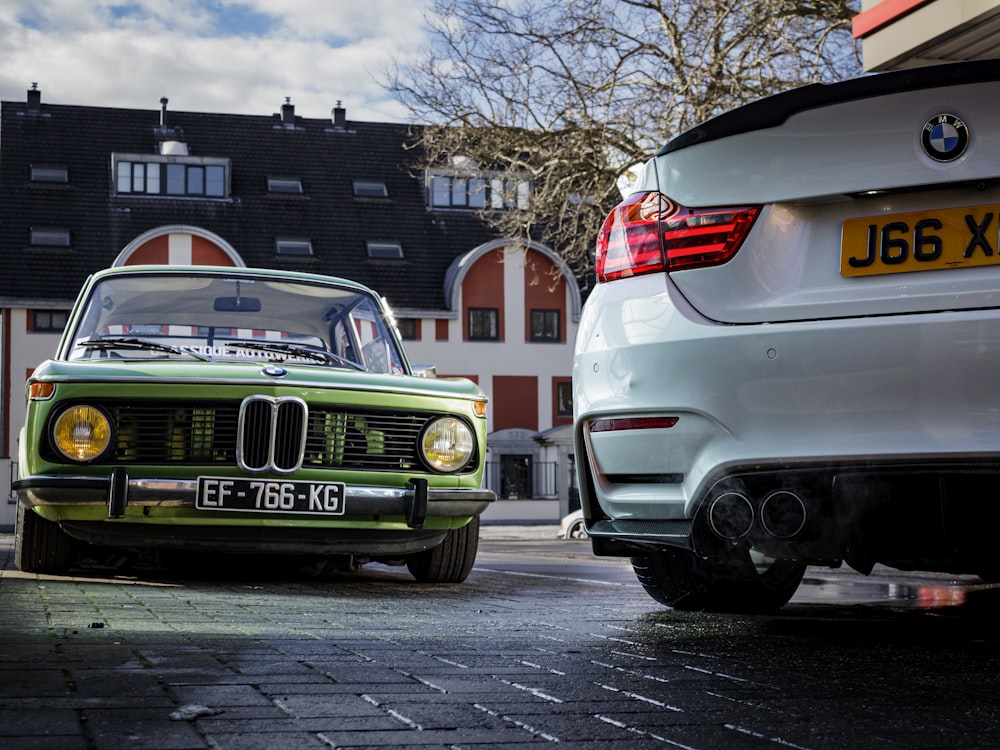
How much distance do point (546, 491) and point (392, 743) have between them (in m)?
37.5

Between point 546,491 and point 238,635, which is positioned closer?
point 238,635

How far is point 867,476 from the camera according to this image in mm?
3959

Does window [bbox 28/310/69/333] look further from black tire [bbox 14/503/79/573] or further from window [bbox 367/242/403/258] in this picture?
black tire [bbox 14/503/79/573]

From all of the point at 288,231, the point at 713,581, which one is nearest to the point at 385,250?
the point at 288,231

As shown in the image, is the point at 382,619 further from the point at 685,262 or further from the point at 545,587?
the point at 545,587

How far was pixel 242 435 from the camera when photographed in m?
6.61

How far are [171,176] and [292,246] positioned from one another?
4392mm

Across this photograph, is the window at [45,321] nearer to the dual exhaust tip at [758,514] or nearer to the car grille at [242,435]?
the car grille at [242,435]

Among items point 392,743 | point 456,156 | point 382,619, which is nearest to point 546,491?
point 456,156

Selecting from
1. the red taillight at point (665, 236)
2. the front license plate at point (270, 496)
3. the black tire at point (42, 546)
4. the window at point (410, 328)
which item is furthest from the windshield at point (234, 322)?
the window at point (410, 328)

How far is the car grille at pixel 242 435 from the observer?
6.56m

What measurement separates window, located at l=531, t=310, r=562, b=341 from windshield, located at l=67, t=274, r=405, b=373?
37131 mm

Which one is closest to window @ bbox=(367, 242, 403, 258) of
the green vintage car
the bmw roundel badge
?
the green vintage car

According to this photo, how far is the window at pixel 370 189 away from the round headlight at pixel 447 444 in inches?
1557
